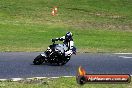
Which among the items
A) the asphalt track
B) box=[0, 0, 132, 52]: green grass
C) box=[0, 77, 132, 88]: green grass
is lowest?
box=[0, 0, 132, 52]: green grass

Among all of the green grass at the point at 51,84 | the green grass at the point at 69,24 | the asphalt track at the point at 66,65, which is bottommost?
the green grass at the point at 69,24

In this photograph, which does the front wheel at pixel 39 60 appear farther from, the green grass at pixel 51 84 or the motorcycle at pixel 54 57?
the green grass at pixel 51 84

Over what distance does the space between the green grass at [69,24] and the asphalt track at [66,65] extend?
8.68 ft

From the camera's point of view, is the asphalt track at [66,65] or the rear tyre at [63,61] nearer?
the asphalt track at [66,65]

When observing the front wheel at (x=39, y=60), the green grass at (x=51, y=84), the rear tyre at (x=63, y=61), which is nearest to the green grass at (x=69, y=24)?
the front wheel at (x=39, y=60)

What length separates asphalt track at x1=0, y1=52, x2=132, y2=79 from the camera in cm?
1527

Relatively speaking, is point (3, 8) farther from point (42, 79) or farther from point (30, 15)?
point (42, 79)

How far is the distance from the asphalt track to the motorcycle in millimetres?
246

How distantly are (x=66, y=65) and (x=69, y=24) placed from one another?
2215 cm

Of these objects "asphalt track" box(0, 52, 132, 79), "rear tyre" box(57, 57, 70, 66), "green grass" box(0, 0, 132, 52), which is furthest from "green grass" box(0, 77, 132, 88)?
"green grass" box(0, 0, 132, 52)

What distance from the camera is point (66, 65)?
17609 millimetres

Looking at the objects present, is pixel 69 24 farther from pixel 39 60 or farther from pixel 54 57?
pixel 39 60

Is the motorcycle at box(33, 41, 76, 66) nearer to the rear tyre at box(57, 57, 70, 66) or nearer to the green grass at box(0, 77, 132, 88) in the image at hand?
the rear tyre at box(57, 57, 70, 66)

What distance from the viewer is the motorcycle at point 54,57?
17.2 metres
